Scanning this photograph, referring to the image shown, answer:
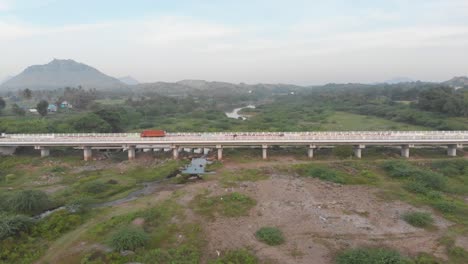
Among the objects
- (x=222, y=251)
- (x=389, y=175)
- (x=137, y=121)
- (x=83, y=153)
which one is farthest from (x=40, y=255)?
(x=137, y=121)

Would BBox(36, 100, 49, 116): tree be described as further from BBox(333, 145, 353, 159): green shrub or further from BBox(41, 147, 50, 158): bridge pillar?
BBox(333, 145, 353, 159): green shrub

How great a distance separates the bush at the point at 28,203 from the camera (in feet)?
80.9

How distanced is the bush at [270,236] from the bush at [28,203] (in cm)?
1776

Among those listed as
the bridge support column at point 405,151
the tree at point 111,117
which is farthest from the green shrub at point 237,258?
the tree at point 111,117

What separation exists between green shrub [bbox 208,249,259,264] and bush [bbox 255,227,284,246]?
6.04 feet

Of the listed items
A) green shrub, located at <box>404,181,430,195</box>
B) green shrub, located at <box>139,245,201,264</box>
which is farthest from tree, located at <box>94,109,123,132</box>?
green shrub, located at <box>404,181,430,195</box>

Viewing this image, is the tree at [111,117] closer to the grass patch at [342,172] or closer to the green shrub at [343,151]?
the grass patch at [342,172]

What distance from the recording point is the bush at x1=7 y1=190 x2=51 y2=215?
24656mm

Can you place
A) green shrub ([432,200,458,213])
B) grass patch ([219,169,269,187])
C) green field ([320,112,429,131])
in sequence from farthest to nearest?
1. green field ([320,112,429,131])
2. grass patch ([219,169,269,187])
3. green shrub ([432,200,458,213])

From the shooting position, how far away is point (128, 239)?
19.2m

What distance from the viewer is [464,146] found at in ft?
137

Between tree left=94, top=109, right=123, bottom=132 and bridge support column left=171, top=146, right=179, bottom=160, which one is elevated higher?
tree left=94, top=109, right=123, bottom=132

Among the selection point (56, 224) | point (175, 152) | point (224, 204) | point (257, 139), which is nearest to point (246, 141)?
point (257, 139)

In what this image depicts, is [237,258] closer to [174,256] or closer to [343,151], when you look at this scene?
[174,256]
